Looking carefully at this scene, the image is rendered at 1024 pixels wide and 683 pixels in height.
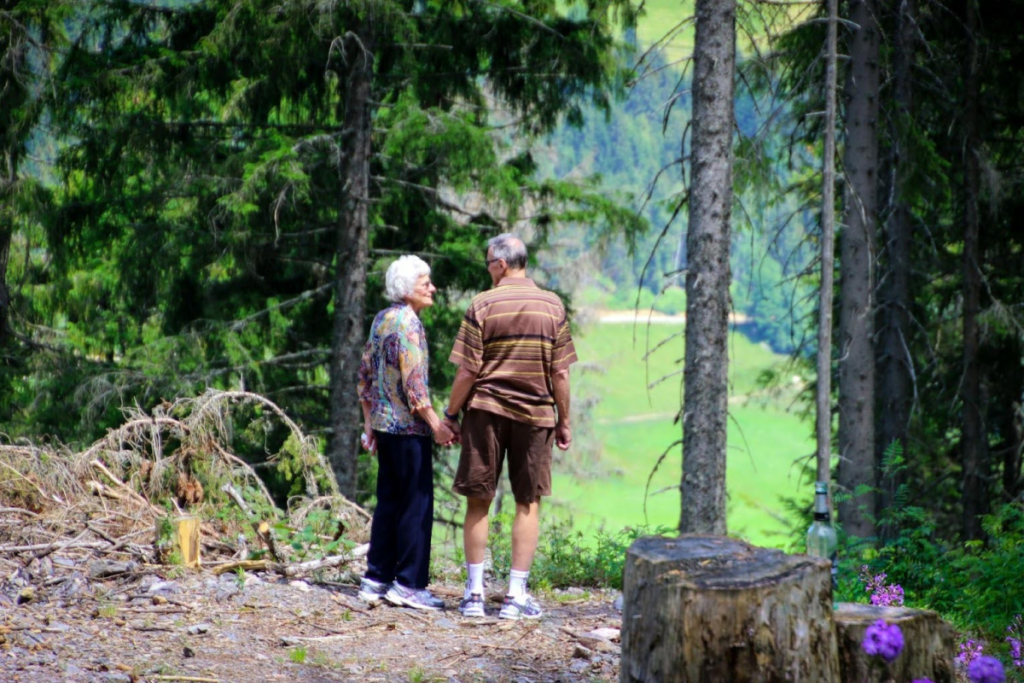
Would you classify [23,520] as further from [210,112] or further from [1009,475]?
[1009,475]

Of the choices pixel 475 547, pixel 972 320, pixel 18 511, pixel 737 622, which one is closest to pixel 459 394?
pixel 475 547

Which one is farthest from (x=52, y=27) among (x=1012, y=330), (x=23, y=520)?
(x=1012, y=330)

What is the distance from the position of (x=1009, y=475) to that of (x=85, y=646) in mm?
12201

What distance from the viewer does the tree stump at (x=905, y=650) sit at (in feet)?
12.0

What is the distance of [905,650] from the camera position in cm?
370

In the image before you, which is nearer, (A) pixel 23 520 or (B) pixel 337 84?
(A) pixel 23 520

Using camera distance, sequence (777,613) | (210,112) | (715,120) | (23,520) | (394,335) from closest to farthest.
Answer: (777,613) < (394,335) < (23,520) < (715,120) < (210,112)

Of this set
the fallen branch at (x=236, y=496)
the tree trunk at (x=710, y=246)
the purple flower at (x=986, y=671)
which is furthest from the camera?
the tree trunk at (x=710, y=246)

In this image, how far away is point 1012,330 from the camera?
11.7 m

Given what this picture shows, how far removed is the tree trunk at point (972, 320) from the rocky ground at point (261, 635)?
302 inches

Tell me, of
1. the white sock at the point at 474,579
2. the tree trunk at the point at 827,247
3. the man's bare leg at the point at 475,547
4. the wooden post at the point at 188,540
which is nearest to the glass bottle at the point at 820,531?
the man's bare leg at the point at 475,547

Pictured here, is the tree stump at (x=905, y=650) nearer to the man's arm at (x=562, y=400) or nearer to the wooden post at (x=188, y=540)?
the man's arm at (x=562, y=400)

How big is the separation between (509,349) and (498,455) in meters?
0.57

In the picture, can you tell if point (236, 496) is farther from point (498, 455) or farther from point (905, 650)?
point (905, 650)
